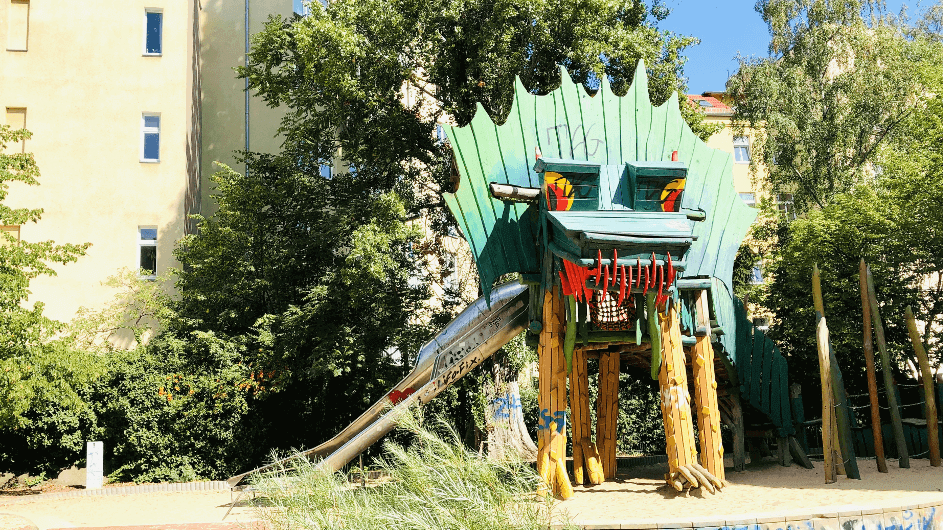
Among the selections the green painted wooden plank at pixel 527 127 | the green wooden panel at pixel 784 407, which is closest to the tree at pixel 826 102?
the green wooden panel at pixel 784 407

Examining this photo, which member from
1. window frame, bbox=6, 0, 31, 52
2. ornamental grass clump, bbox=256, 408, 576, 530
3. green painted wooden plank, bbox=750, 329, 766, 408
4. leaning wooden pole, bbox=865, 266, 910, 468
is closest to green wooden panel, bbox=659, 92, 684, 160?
green painted wooden plank, bbox=750, 329, 766, 408

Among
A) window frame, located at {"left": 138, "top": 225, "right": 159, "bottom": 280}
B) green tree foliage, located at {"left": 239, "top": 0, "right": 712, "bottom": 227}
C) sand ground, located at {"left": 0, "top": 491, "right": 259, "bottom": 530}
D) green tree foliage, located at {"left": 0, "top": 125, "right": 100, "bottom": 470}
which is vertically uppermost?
green tree foliage, located at {"left": 239, "top": 0, "right": 712, "bottom": 227}

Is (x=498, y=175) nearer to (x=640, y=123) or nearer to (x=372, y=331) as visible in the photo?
(x=640, y=123)

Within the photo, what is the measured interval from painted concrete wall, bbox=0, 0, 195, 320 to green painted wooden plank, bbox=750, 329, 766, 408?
1554 centimetres

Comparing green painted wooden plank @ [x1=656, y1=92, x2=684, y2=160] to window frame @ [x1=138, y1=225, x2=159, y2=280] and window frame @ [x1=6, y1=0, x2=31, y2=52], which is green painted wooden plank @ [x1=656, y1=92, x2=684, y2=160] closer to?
window frame @ [x1=138, y1=225, x2=159, y2=280]

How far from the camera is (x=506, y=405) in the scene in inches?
756

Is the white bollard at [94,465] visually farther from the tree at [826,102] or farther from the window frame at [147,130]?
the tree at [826,102]

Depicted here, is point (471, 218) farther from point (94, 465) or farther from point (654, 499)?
point (94, 465)

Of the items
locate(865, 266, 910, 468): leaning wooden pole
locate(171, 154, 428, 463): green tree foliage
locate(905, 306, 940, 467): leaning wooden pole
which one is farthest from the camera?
locate(171, 154, 428, 463): green tree foliage

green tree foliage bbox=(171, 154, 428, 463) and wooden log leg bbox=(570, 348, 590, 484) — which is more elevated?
green tree foliage bbox=(171, 154, 428, 463)

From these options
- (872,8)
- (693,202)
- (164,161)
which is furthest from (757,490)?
(872,8)

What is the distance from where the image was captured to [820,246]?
20.5 meters

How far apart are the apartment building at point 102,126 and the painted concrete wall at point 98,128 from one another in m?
0.03

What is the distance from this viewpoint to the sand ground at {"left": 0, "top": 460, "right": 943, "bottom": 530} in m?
10.5
